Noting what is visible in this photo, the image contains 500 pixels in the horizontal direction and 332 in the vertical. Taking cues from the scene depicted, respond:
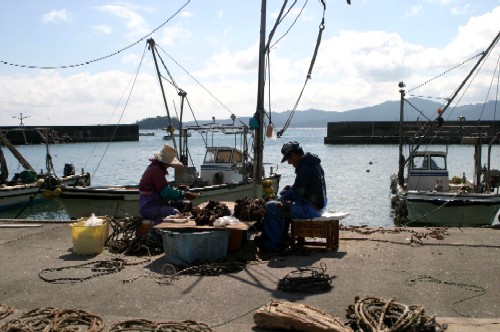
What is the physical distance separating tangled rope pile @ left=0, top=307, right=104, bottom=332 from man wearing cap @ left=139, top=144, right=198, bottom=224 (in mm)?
3330

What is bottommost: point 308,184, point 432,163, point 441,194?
point 441,194

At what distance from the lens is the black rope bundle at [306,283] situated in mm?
6016

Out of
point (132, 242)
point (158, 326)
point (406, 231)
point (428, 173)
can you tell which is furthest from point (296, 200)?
point (428, 173)

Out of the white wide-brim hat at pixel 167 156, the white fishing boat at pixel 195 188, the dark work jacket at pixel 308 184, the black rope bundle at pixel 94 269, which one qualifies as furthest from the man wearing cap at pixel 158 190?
the white fishing boat at pixel 195 188

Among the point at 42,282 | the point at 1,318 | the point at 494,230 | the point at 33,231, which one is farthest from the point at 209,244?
the point at 494,230

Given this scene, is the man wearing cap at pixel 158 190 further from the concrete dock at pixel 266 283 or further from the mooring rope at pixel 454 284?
the mooring rope at pixel 454 284

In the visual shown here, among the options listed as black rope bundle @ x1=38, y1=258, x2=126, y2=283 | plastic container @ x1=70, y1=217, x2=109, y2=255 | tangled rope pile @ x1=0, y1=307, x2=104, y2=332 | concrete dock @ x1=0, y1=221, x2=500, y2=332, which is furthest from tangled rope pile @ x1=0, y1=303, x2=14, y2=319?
plastic container @ x1=70, y1=217, x2=109, y2=255

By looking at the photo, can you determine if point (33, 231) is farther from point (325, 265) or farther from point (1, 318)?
point (325, 265)

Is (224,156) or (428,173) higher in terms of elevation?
(224,156)

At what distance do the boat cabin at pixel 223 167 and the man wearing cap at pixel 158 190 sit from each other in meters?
11.1

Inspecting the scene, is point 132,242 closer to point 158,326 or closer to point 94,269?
point 94,269

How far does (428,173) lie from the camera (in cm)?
1986

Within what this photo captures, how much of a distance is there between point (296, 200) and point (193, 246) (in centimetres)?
170

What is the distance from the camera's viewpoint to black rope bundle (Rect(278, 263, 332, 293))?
19.7 ft
